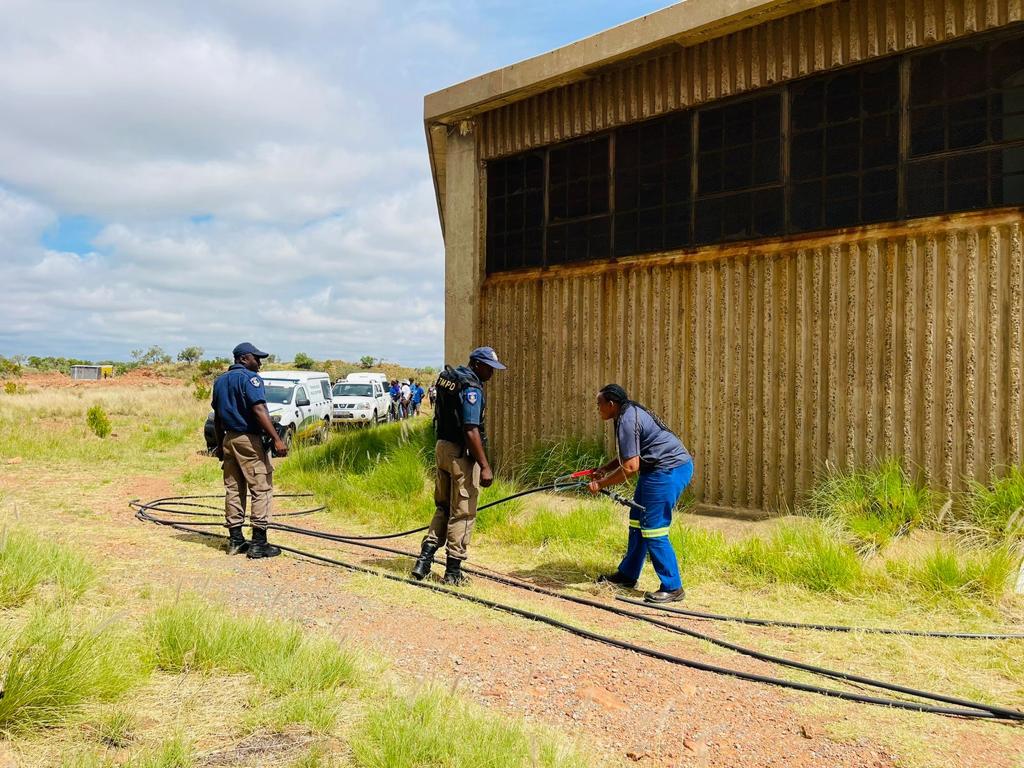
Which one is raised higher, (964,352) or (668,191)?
(668,191)

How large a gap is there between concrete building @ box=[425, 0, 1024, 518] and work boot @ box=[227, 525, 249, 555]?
4.70m

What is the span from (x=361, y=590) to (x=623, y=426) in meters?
2.47

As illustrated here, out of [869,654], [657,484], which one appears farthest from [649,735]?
[657,484]

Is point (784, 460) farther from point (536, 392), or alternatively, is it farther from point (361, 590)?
point (361, 590)

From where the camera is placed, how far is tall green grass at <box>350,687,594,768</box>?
3295 millimetres

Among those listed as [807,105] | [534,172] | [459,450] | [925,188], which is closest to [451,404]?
[459,450]

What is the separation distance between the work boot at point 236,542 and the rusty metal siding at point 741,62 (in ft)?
22.6

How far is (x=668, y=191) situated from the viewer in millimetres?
10266

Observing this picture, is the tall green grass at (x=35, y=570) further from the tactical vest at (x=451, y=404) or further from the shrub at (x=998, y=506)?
the shrub at (x=998, y=506)

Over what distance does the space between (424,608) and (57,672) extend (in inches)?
108

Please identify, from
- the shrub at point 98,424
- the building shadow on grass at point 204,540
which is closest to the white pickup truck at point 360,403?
the shrub at point 98,424

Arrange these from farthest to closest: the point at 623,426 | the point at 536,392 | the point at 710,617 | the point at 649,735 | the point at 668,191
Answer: the point at 536,392
the point at 668,191
the point at 623,426
the point at 710,617
the point at 649,735

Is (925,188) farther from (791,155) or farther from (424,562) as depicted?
(424,562)

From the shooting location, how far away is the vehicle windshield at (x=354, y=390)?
26.2m
